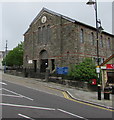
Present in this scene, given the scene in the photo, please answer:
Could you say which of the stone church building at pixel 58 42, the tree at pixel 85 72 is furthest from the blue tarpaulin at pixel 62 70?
the tree at pixel 85 72

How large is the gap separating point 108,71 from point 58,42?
492 inches

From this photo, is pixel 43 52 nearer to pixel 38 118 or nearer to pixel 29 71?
pixel 29 71

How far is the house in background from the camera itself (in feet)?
63.2

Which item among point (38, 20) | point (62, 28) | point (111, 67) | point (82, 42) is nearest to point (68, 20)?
point (62, 28)

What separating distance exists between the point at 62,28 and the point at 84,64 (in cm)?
1162

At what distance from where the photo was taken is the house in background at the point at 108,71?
19.3 metres

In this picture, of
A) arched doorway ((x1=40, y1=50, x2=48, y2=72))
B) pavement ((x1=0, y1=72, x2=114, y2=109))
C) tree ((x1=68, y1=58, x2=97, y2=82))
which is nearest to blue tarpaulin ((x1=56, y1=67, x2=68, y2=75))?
pavement ((x1=0, y1=72, x2=114, y2=109))

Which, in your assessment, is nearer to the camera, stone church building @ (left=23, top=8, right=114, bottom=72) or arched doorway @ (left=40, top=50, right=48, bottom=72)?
stone church building @ (left=23, top=8, right=114, bottom=72)

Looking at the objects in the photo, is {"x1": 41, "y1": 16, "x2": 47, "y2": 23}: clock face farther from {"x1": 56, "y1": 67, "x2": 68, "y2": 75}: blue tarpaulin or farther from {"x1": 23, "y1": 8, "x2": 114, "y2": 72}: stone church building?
{"x1": 56, "y1": 67, "x2": 68, "y2": 75}: blue tarpaulin

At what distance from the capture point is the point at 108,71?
1977 cm

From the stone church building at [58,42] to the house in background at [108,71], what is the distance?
6530 millimetres

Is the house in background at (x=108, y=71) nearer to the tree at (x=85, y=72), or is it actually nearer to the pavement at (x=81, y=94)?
the tree at (x=85, y=72)

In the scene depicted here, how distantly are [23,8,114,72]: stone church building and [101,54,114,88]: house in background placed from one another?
6.53 metres

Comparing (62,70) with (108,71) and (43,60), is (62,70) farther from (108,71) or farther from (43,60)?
Result: (108,71)
